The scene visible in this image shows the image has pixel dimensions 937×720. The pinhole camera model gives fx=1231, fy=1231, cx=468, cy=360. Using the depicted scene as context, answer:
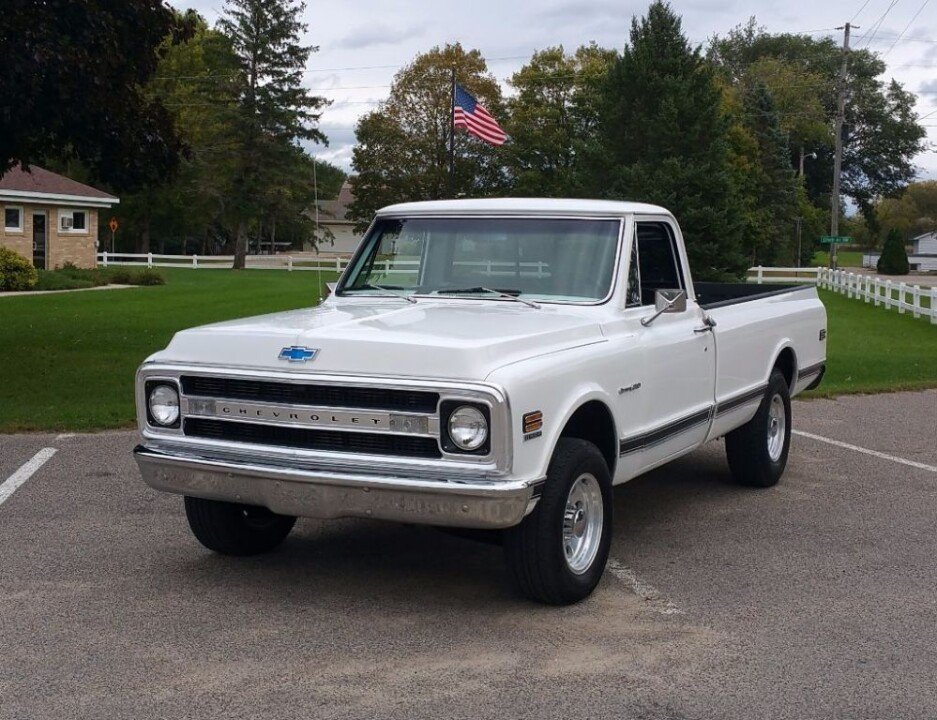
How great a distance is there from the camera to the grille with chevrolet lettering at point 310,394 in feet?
17.5

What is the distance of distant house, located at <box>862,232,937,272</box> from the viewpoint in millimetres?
97981

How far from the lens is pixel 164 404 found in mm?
5996

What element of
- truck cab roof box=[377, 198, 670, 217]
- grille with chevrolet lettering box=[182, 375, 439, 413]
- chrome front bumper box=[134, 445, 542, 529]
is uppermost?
truck cab roof box=[377, 198, 670, 217]

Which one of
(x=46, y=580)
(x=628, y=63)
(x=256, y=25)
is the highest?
(x=256, y=25)

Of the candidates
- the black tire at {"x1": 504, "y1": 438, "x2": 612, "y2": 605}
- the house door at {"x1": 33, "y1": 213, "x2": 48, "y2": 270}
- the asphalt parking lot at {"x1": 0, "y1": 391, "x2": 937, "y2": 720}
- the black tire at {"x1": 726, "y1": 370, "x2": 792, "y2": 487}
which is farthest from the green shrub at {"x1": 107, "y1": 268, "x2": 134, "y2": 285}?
the black tire at {"x1": 504, "y1": 438, "x2": 612, "y2": 605}

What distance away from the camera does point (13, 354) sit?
17.4 m

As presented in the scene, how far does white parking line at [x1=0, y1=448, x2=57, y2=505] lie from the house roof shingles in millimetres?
36547

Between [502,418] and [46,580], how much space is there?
8.54ft

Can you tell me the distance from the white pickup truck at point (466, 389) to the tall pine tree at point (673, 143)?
3890cm

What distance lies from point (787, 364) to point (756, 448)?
880mm

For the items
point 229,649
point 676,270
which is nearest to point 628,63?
point 676,270

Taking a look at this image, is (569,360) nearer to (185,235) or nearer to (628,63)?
(628,63)

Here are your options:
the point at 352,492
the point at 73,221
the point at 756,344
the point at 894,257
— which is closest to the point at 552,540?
the point at 352,492

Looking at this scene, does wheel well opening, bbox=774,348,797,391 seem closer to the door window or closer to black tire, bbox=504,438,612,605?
the door window
